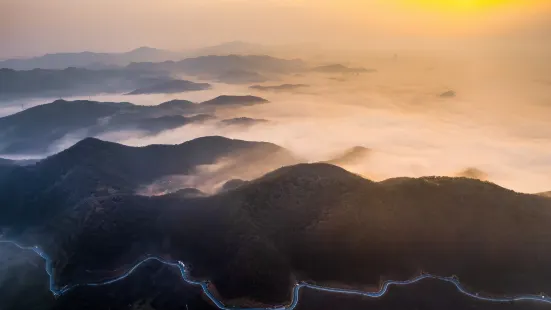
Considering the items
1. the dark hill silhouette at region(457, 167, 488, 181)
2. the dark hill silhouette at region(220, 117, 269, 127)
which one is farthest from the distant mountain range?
the dark hill silhouette at region(457, 167, 488, 181)

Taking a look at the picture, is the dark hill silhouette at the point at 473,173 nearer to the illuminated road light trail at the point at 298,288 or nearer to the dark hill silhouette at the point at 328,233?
the dark hill silhouette at the point at 328,233

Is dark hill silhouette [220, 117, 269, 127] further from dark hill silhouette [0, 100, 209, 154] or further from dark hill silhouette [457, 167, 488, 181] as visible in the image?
dark hill silhouette [457, 167, 488, 181]

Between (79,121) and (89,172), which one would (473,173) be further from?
(79,121)

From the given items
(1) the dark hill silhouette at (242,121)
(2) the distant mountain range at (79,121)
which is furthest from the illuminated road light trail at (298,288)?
(1) the dark hill silhouette at (242,121)

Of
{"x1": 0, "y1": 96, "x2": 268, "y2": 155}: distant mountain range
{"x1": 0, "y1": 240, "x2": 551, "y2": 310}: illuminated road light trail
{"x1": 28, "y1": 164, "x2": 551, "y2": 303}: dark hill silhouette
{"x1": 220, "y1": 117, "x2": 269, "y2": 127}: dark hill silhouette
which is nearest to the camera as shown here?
{"x1": 0, "y1": 240, "x2": 551, "y2": 310}: illuminated road light trail

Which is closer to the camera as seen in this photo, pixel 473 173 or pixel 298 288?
pixel 298 288

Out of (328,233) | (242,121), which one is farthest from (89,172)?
(242,121)

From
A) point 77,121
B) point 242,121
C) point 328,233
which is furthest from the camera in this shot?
point 242,121
